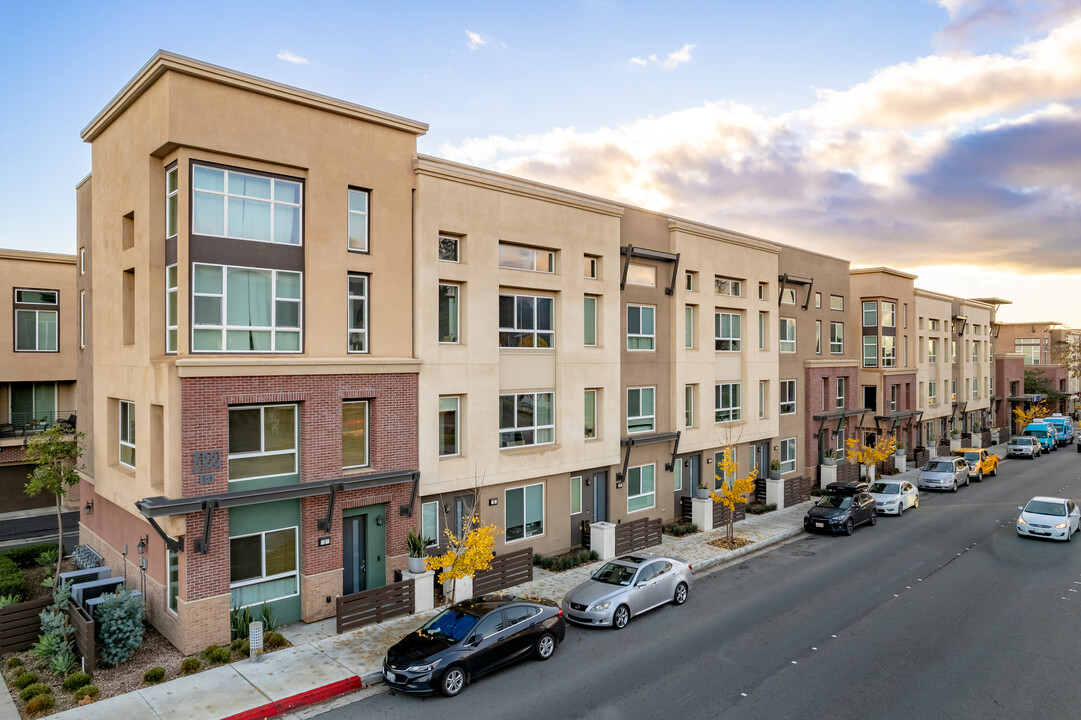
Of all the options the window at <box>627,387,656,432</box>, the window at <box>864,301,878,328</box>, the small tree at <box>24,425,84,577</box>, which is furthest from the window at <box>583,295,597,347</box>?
the window at <box>864,301,878,328</box>

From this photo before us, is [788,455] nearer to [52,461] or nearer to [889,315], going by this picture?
[889,315]

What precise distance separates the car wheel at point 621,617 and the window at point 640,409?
983cm

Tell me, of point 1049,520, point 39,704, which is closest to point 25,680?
point 39,704

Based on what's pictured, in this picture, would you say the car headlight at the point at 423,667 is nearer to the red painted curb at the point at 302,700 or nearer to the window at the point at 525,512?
the red painted curb at the point at 302,700

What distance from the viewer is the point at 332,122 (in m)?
17.5

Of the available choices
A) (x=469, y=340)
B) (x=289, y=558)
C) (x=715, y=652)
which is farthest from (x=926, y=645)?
(x=289, y=558)

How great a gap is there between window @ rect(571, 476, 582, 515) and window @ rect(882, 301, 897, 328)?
30887 millimetres

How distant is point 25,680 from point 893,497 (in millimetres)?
32192

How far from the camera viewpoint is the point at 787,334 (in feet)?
114

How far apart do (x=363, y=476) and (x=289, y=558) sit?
2711mm

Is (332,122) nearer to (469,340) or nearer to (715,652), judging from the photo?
(469,340)

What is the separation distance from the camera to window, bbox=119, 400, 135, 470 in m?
18.4

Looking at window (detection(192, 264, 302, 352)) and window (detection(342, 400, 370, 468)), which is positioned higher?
window (detection(192, 264, 302, 352))

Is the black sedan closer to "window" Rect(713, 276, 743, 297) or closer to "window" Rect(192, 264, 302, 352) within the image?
"window" Rect(192, 264, 302, 352)
